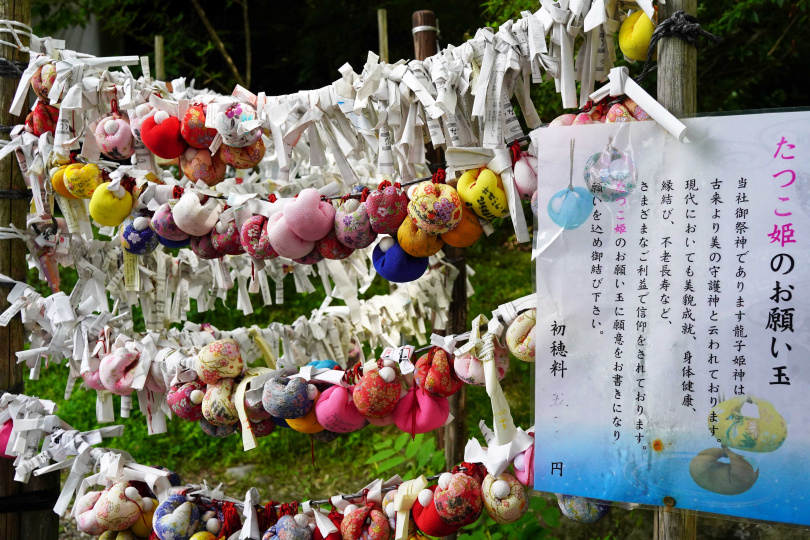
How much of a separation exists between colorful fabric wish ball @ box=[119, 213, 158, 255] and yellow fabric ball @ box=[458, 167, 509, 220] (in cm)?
76

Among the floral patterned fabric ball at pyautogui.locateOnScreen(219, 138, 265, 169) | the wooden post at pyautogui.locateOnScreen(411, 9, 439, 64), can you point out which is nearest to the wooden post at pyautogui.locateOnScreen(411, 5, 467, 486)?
the wooden post at pyautogui.locateOnScreen(411, 9, 439, 64)

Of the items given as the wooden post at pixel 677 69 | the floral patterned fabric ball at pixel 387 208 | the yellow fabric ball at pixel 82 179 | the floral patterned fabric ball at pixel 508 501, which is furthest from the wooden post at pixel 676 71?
the yellow fabric ball at pixel 82 179

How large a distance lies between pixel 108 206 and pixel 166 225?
0.17m

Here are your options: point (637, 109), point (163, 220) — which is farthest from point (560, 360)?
point (163, 220)

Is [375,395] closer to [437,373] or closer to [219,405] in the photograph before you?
[437,373]

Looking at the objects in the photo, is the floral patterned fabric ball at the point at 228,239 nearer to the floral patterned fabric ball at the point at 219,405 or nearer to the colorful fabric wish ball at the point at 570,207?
the floral patterned fabric ball at the point at 219,405

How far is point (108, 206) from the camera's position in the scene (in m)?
1.59

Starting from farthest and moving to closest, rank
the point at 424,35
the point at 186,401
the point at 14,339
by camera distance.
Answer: the point at 424,35, the point at 14,339, the point at 186,401

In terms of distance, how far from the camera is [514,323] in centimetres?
123

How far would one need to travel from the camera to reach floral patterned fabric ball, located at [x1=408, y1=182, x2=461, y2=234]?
1206 mm

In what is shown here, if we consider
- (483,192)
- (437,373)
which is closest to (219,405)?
(437,373)

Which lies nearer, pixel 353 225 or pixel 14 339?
pixel 353 225

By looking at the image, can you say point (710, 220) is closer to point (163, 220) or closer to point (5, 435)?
point (163, 220)

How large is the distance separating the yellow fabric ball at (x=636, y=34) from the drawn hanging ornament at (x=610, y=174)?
169 mm
